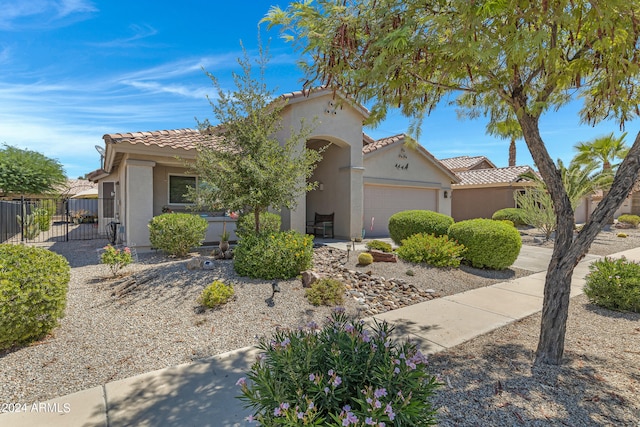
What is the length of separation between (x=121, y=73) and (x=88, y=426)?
414 inches

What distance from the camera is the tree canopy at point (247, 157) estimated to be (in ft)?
22.3

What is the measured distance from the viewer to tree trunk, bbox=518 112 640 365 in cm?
299

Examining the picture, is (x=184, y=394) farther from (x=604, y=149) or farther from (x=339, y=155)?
(x=604, y=149)

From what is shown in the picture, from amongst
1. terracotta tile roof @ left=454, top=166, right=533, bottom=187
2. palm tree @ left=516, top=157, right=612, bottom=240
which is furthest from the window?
terracotta tile roof @ left=454, top=166, right=533, bottom=187

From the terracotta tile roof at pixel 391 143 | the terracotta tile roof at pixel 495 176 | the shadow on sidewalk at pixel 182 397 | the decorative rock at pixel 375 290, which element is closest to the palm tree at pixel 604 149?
the terracotta tile roof at pixel 495 176

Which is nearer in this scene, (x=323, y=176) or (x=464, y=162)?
(x=323, y=176)

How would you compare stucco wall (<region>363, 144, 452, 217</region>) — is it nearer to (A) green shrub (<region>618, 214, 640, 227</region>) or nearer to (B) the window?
(B) the window

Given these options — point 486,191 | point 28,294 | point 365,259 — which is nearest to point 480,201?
point 486,191

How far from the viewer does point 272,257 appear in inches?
244

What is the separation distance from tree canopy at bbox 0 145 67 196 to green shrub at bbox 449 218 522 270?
28666 millimetres

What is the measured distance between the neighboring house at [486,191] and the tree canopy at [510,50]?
16811mm

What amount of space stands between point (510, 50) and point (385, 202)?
494 inches

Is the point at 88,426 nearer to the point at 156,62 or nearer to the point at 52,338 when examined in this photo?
the point at 52,338

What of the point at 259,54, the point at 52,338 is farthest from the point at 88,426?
the point at 259,54
